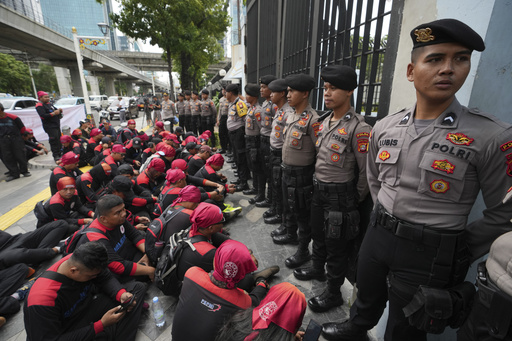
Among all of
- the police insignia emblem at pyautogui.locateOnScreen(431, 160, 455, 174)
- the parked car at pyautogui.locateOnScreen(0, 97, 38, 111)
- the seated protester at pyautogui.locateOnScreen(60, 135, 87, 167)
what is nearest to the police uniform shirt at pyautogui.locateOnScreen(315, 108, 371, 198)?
the police insignia emblem at pyautogui.locateOnScreen(431, 160, 455, 174)

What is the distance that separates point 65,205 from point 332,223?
3.77m

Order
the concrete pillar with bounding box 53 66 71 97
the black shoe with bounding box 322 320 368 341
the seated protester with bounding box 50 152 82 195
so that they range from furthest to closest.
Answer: the concrete pillar with bounding box 53 66 71 97
the seated protester with bounding box 50 152 82 195
the black shoe with bounding box 322 320 368 341

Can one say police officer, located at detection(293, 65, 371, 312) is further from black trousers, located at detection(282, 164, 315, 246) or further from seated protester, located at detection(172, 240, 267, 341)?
seated protester, located at detection(172, 240, 267, 341)

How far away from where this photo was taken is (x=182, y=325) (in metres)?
1.58

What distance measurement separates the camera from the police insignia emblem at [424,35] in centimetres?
118

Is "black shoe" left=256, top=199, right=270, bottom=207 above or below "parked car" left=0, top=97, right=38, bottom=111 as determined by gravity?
below

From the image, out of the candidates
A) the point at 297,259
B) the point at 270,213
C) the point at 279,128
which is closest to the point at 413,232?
the point at 297,259

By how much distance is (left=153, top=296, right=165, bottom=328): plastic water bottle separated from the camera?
227 cm

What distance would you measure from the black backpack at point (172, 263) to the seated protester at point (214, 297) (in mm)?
559

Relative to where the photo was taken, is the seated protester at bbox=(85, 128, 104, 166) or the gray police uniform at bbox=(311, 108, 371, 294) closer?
the gray police uniform at bbox=(311, 108, 371, 294)

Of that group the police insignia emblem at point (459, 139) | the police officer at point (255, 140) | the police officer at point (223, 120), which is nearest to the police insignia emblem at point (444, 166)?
the police insignia emblem at point (459, 139)

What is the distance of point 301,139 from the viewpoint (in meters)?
2.71

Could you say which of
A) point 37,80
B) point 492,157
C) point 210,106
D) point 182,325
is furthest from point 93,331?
point 37,80

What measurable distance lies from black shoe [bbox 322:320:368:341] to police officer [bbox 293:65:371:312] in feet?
1.01
